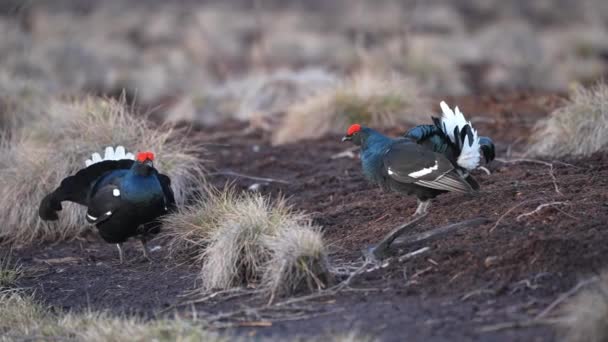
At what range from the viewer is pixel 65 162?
8172 millimetres

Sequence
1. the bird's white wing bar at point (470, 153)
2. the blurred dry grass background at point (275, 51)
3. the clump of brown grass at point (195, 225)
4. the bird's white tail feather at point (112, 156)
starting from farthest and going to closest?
the blurred dry grass background at point (275, 51) → the bird's white tail feather at point (112, 156) → the clump of brown grass at point (195, 225) → the bird's white wing bar at point (470, 153)

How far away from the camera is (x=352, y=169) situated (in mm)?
8812

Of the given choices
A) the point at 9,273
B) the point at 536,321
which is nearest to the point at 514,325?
the point at 536,321

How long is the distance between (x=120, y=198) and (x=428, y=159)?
91.9 inches

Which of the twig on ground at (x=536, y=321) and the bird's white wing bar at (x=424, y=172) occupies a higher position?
the bird's white wing bar at (x=424, y=172)

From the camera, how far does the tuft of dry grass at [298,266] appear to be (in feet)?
17.4

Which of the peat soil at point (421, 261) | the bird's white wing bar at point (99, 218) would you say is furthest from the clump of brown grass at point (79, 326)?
the bird's white wing bar at point (99, 218)

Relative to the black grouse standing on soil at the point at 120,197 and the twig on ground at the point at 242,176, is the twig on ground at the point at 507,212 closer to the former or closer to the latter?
the black grouse standing on soil at the point at 120,197

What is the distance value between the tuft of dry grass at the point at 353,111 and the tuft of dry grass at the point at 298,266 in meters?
5.05

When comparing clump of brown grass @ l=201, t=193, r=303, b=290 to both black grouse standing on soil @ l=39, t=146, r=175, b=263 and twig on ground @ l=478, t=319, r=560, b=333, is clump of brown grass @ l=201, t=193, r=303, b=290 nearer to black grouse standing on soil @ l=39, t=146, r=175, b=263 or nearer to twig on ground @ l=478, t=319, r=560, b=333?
black grouse standing on soil @ l=39, t=146, r=175, b=263

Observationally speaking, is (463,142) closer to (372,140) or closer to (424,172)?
(424,172)


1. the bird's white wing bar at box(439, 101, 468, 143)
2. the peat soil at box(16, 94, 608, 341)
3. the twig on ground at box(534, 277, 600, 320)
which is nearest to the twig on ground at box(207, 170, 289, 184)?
the peat soil at box(16, 94, 608, 341)

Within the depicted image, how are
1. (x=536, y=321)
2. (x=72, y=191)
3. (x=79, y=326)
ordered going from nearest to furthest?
(x=536, y=321) < (x=79, y=326) < (x=72, y=191)

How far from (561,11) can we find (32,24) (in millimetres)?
15712
